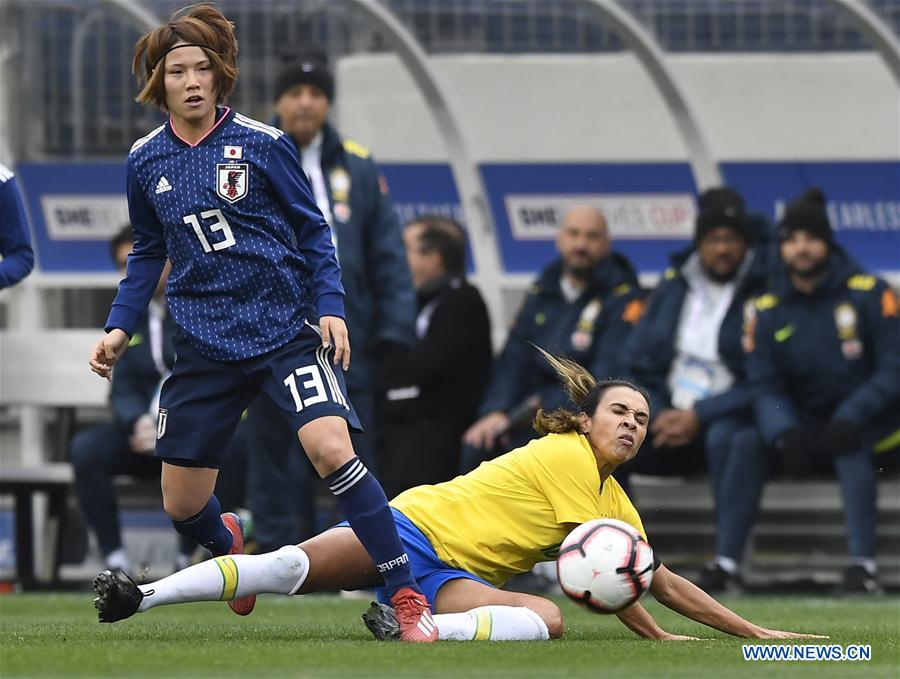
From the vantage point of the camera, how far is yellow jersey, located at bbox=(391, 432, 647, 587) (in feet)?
19.4

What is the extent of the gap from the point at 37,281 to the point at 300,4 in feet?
7.40

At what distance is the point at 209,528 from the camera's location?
6180 millimetres

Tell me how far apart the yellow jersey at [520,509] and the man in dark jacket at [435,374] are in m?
3.55

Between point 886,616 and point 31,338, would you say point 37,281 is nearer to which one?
point 31,338

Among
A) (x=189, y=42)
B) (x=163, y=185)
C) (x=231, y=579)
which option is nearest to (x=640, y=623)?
(x=231, y=579)

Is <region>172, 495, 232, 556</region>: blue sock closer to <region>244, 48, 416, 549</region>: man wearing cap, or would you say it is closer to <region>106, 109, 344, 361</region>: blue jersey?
<region>106, 109, 344, 361</region>: blue jersey

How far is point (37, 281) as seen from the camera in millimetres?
11414

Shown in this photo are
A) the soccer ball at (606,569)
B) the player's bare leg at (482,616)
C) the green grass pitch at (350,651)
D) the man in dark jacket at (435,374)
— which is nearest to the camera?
the green grass pitch at (350,651)

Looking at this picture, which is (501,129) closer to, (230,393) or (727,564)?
(727,564)

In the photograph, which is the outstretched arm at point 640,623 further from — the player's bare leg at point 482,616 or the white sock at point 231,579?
the white sock at point 231,579

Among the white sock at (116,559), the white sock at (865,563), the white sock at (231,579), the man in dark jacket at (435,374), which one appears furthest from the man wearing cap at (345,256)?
the white sock at (231,579)

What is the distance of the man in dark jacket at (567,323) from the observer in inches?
390

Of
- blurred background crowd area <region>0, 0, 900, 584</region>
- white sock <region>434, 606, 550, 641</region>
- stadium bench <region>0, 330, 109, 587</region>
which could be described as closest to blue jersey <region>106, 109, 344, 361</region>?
white sock <region>434, 606, 550, 641</region>

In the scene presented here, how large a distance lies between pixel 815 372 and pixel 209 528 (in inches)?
168
